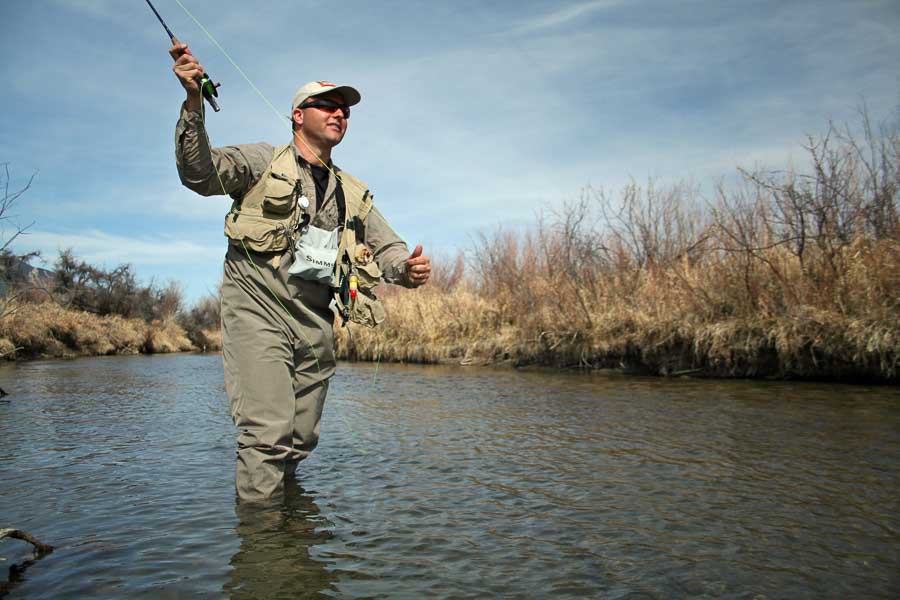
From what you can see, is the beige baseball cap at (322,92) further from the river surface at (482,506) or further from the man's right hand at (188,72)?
the river surface at (482,506)

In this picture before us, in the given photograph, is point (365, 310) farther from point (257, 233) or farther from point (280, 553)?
point (280, 553)

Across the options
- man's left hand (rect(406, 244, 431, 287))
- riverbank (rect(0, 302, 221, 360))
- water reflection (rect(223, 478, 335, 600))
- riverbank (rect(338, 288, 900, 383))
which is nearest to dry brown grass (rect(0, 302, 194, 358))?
riverbank (rect(0, 302, 221, 360))

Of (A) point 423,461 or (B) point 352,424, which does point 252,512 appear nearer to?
(A) point 423,461

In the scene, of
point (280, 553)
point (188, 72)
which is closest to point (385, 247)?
point (188, 72)

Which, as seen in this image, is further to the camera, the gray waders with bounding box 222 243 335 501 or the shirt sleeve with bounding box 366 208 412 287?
the shirt sleeve with bounding box 366 208 412 287

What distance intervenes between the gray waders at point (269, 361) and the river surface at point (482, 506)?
286 millimetres

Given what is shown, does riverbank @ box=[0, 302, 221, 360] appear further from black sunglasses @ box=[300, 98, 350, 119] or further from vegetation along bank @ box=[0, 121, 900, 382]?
black sunglasses @ box=[300, 98, 350, 119]

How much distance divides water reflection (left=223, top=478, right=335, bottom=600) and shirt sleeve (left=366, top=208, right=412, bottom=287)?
4.53 ft

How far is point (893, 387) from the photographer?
8.20 m

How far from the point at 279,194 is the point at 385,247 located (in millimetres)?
816

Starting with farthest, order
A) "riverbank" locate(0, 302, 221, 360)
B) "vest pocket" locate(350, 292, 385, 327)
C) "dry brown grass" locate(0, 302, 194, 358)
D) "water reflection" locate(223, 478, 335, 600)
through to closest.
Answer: "dry brown grass" locate(0, 302, 194, 358)
"riverbank" locate(0, 302, 221, 360)
"vest pocket" locate(350, 292, 385, 327)
"water reflection" locate(223, 478, 335, 600)

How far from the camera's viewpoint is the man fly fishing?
346 centimetres

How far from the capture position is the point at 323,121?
3.86 m

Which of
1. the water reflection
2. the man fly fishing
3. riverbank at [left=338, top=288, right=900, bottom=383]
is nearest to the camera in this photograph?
the water reflection
